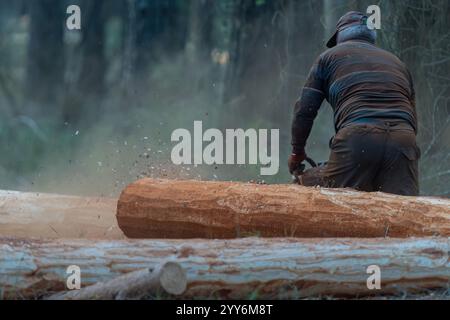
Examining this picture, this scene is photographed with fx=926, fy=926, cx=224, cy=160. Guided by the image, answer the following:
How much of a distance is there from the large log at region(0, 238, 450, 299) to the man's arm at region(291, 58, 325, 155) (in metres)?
2.44

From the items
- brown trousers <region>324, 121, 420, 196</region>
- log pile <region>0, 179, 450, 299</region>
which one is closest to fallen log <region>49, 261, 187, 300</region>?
log pile <region>0, 179, 450, 299</region>

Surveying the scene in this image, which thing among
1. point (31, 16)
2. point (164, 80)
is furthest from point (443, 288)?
point (31, 16)

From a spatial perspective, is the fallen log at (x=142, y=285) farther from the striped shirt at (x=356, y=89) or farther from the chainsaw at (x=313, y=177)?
the striped shirt at (x=356, y=89)

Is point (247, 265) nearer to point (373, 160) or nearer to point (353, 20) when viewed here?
point (373, 160)

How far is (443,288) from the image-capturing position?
5453 millimetres

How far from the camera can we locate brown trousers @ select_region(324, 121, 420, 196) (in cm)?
738

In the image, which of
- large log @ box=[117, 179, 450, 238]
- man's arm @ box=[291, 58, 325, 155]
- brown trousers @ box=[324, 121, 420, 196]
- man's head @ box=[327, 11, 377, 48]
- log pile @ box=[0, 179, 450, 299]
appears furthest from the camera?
man's head @ box=[327, 11, 377, 48]

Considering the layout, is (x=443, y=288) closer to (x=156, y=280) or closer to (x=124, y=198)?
(x=156, y=280)

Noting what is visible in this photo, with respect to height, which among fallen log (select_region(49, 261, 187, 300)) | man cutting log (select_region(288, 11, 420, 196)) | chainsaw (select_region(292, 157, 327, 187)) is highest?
man cutting log (select_region(288, 11, 420, 196))

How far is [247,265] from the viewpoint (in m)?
5.21

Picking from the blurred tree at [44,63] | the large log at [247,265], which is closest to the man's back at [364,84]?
the large log at [247,265]

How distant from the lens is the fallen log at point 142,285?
15.7 feet

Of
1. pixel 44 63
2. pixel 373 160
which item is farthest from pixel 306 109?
pixel 44 63

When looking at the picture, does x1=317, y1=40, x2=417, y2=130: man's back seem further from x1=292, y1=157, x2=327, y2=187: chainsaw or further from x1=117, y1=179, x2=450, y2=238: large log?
x1=117, y1=179, x2=450, y2=238: large log
